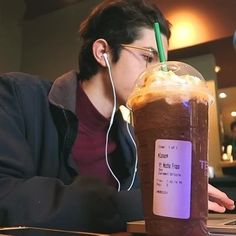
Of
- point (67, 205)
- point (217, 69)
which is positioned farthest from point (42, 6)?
point (67, 205)

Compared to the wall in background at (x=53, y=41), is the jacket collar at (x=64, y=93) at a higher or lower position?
lower

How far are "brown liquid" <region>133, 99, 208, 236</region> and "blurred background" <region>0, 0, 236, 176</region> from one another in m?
0.69

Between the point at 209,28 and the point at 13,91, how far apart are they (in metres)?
1.28

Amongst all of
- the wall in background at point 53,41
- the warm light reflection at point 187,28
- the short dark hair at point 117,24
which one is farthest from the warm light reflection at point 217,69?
the wall in background at point 53,41

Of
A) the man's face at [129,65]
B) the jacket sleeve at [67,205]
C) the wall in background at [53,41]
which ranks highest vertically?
the wall in background at [53,41]

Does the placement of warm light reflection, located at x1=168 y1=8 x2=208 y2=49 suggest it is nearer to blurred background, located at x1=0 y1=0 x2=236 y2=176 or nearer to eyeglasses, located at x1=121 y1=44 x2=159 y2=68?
blurred background, located at x1=0 y1=0 x2=236 y2=176

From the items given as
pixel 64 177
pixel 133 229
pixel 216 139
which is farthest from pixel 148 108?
pixel 216 139

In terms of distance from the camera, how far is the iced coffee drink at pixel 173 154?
0.45m

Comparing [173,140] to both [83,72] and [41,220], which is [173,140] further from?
[83,72]

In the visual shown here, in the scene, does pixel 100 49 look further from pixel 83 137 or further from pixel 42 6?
pixel 42 6

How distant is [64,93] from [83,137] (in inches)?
5.9

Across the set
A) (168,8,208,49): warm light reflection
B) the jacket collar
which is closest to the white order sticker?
the jacket collar

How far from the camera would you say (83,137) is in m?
1.14

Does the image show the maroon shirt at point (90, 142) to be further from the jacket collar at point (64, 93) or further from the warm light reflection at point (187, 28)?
the warm light reflection at point (187, 28)
